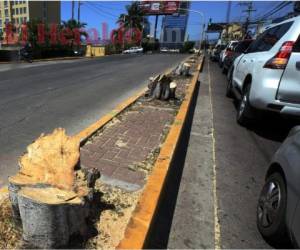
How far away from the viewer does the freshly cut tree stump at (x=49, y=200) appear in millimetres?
2334

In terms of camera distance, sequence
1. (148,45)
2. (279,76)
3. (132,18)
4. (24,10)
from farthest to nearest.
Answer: (24,10) → (148,45) → (132,18) → (279,76)

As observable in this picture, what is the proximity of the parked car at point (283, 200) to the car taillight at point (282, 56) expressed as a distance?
2358mm

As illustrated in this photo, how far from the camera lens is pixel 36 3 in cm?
10331

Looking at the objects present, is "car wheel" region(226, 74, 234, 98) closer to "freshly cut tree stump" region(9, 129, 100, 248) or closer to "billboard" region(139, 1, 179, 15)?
"freshly cut tree stump" region(9, 129, 100, 248)

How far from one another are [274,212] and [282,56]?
10.2 ft

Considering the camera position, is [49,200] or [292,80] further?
[292,80]

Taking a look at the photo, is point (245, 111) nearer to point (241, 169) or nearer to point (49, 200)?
point (241, 169)

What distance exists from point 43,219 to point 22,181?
1.16 ft

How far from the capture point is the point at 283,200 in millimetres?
2732

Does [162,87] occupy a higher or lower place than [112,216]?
higher

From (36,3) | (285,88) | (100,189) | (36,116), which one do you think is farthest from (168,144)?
(36,3)

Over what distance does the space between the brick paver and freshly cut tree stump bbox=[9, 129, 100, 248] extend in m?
1.14

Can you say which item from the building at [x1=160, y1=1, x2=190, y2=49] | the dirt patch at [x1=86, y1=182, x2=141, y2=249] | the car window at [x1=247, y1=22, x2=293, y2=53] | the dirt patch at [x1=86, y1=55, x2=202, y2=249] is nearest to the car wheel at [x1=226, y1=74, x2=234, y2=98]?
the car window at [x1=247, y1=22, x2=293, y2=53]

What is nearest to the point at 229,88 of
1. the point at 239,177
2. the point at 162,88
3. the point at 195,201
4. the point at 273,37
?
the point at 162,88
